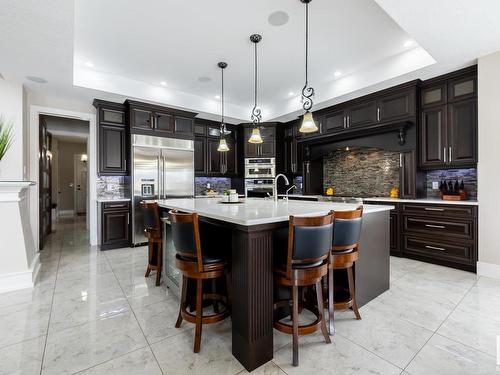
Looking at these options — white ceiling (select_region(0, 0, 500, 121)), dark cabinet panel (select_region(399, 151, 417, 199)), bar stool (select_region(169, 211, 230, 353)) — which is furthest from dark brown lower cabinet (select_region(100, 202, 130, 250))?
dark cabinet panel (select_region(399, 151, 417, 199))

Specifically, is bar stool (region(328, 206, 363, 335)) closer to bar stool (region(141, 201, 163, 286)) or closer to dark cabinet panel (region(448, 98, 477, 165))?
bar stool (region(141, 201, 163, 286))

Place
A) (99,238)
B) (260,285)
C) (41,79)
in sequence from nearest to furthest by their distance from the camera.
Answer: (260,285) < (41,79) < (99,238)

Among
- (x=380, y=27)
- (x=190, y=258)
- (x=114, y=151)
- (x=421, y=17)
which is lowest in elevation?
(x=190, y=258)

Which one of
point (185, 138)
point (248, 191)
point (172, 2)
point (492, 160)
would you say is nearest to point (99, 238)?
point (185, 138)

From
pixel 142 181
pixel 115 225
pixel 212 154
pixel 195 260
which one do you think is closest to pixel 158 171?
pixel 142 181

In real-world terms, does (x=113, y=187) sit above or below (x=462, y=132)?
below

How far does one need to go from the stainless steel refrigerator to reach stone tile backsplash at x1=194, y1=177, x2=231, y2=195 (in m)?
0.93

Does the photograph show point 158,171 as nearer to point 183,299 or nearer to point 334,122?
point 183,299

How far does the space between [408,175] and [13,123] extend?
6325 mm

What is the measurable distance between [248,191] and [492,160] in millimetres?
4569

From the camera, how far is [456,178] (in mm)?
3836

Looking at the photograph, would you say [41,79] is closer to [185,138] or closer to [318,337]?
[185,138]

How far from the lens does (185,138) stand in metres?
5.32

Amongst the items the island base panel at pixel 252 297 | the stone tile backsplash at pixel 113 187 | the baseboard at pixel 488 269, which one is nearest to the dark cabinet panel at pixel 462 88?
the baseboard at pixel 488 269
